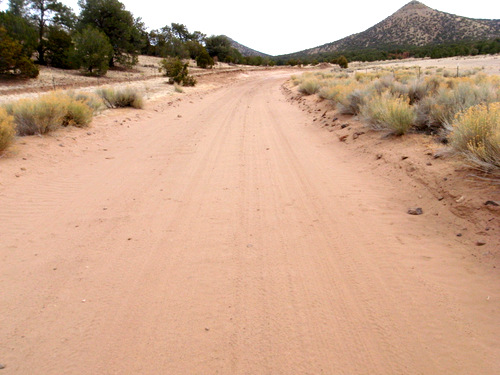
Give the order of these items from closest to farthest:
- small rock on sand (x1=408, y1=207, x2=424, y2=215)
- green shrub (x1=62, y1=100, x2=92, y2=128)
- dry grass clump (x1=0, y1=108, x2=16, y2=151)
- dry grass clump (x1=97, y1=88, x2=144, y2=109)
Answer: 1. small rock on sand (x1=408, y1=207, x2=424, y2=215)
2. dry grass clump (x1=0, y1=108, x2=16, y2=151)
3. green shrub (x1=62, y1=100, x2=92, y2=128)
4. dry grass clump (x1=97, y1=88, x2=144, y2=109)

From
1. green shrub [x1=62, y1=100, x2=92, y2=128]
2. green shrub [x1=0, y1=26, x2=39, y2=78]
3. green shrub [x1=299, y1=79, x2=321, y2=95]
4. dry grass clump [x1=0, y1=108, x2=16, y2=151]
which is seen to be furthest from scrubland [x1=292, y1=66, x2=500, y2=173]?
green shrub [x1=0, y1=26, x2=39, y2=78]

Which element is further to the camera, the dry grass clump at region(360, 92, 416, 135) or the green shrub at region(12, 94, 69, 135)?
the green shrub at region(12, 94, 69, 135)

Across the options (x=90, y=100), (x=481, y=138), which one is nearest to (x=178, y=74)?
(x=90, y=100)

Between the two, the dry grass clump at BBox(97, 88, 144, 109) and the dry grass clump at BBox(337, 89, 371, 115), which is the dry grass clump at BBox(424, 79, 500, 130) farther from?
the dry grass clump at BBox(97, 88, 144, 109)

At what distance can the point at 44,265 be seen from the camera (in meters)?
4.30

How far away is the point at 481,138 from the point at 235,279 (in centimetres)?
491

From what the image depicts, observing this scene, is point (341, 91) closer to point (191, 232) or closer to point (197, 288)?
point (191, 232)

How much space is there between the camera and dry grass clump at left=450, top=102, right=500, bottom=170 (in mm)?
5555

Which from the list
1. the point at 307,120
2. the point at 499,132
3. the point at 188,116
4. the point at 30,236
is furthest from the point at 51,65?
the point at 499,132

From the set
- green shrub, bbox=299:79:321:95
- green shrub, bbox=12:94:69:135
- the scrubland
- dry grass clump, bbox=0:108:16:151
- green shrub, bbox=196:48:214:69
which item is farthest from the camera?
green shrub, bbox=196:48:214:69

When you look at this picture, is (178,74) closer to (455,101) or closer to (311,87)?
(311,87)

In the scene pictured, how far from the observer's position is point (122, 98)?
56.1ft

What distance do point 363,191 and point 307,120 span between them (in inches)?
333

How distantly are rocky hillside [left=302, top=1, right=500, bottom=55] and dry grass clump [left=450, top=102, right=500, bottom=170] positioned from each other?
103095 mm
